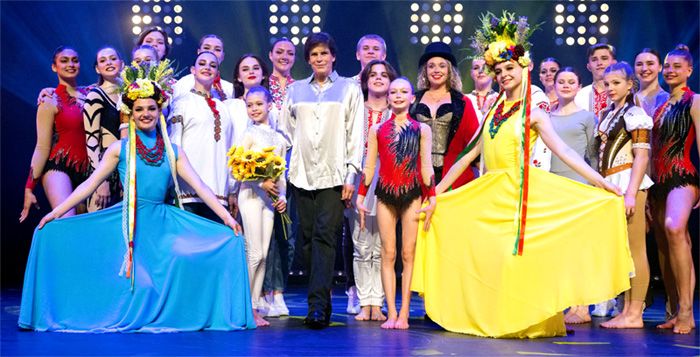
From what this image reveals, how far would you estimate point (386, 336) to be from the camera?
18.1 feet

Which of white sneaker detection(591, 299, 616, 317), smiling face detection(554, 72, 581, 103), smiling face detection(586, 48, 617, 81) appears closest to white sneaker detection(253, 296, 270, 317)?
white sneaker detection(591, 299, 616, 317)

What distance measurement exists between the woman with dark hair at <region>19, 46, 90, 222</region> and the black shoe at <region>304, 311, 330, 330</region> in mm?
1936

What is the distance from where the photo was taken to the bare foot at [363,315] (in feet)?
20.9

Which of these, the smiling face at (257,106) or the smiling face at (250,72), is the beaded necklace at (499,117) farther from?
the smiling face at (250,72)

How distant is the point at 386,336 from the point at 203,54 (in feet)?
7.52

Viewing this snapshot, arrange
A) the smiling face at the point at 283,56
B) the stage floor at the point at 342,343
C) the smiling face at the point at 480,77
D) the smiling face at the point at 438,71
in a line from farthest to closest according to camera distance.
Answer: the smiling face at the point at 283,56, the smiling face at the point at 480,77, the smiling face at the point at 438,71, the stage floor at the point at 342,343

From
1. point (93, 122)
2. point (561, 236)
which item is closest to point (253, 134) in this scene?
point (93, 122)

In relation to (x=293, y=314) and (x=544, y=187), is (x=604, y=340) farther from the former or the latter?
(x=293, y=314)

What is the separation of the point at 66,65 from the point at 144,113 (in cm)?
127

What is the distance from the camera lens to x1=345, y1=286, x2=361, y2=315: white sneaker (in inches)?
269

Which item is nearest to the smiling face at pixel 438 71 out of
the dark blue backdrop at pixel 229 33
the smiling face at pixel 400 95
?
the smiling face at pixel 400 95

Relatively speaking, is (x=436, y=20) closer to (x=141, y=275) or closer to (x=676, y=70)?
(x=676, y=70)

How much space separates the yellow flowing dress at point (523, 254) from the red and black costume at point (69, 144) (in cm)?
266

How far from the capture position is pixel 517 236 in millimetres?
5508
